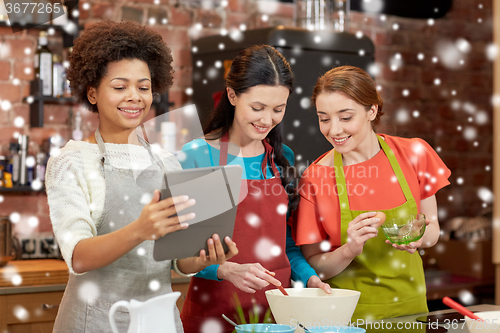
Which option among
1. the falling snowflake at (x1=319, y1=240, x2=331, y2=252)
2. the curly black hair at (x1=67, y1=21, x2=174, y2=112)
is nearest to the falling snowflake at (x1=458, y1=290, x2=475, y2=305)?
the falling snowflake at (x1=319, y1=240, x2=331, y2=252)

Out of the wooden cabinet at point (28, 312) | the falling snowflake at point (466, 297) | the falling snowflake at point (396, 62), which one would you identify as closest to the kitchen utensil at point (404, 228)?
the wooden cabinet at point (28, 312)

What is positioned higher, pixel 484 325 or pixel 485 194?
pixel 484 325

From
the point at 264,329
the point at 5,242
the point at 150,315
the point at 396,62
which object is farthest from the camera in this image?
the point at 396,62

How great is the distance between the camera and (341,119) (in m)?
1.42

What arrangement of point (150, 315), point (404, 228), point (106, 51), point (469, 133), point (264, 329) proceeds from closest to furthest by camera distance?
1. point (150, 315)
2. point (264, 329)
3. point (106, 51)
4. point (404, 228)
5. point (469, 133)

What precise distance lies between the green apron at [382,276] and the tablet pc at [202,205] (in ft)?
1.75

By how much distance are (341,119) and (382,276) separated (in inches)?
17.3

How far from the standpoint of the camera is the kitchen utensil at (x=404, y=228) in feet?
4.25

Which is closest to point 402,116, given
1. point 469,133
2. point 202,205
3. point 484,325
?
point 469,133

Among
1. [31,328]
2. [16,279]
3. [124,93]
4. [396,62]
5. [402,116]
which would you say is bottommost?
[31,328]

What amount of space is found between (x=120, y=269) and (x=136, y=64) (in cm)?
45

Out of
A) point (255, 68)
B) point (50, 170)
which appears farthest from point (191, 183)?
point (255, 68)

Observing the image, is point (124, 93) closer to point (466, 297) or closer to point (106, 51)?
point (106, 51)

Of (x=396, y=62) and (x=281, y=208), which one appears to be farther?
(x=396, y=62)
